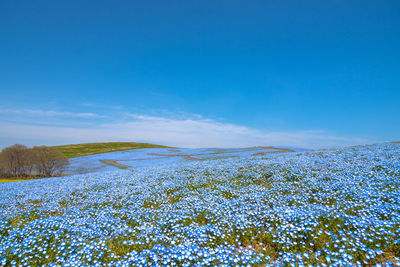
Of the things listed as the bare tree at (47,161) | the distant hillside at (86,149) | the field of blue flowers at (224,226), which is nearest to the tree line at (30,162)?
the bare tree at (47,161)

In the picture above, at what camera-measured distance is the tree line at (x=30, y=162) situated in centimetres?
3941

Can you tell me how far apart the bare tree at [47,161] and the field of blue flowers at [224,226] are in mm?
38754

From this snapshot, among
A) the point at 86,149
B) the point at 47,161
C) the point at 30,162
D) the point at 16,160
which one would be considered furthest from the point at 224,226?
the point at 86,149

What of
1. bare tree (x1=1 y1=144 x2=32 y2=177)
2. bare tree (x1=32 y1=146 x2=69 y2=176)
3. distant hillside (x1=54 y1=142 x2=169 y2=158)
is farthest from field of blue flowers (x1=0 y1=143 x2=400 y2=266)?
distant hillside (x1=54 y1=142 x2=169 y2=158)

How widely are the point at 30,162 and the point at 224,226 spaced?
52.0 meters

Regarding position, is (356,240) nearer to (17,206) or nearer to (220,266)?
(220,266)

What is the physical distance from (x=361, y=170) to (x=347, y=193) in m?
4.64

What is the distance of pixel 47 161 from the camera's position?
140 ft

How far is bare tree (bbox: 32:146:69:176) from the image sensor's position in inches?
1658

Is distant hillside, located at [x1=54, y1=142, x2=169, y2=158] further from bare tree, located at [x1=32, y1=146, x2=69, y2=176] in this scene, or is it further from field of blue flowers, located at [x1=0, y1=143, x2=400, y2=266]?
field of blue flowers, located at [x1=0, y1=143, x2=400, y2=266]

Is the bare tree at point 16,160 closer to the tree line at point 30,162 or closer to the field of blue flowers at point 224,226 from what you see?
the tree line at point 30,162

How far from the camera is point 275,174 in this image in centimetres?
1284

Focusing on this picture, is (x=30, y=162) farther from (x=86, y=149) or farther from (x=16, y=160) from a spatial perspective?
(x=86, y=149)

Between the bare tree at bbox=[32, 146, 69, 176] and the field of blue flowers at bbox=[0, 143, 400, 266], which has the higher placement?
the field of blue flowers at bbox=[0, 143, 400, 266]
